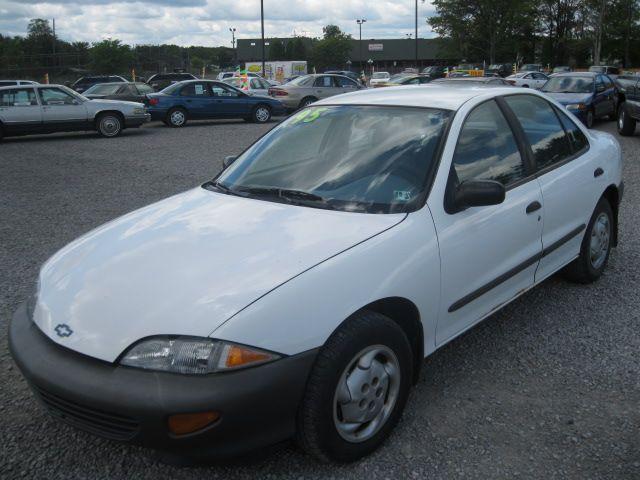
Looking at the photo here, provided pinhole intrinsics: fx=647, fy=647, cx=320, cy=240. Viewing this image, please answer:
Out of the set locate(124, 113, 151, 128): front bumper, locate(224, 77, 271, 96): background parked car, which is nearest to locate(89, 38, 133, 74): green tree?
locate(224, 77, 271, 96): background parked car

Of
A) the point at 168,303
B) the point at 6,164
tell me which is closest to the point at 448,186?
the point at 168,303

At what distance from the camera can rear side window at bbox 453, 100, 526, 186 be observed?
3428 mm

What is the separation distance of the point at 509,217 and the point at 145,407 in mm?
2193

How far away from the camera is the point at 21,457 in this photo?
2828 mm

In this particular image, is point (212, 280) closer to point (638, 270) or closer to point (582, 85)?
point (638, 270)

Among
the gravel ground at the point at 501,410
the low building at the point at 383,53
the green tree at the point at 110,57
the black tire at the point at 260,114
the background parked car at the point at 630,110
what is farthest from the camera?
the low building at the point at 383,53

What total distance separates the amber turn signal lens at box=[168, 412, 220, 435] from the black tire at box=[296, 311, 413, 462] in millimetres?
369

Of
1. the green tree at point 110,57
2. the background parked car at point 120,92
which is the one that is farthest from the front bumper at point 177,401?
the green tree at point 110,57

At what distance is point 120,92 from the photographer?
811 inches

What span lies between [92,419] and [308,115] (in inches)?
92.9

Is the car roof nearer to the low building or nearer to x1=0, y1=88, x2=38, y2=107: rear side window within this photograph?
x1=0, y1=88, x2=38, y2=107: rear side window

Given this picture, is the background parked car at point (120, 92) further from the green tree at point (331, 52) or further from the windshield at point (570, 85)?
the green tree at point (331, 52)

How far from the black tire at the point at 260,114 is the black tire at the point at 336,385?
1810cm

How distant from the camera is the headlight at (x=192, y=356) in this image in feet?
7.59
